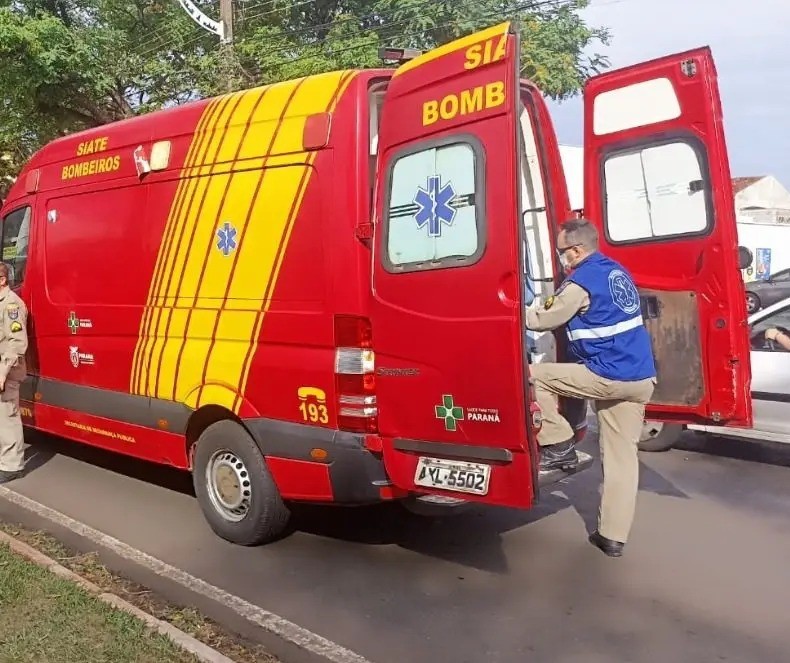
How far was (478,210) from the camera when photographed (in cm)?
378

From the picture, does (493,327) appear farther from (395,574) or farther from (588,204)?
(588,204)

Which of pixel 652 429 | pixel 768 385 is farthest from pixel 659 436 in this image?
pixel 768 385

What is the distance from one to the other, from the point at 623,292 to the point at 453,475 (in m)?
1.42

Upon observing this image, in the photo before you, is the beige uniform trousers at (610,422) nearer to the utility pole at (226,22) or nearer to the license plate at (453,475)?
the license plate at (453,475)

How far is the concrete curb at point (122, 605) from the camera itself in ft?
11.7

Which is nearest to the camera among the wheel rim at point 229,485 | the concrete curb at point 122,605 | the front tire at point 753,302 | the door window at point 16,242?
the concrete curb at point 122,605

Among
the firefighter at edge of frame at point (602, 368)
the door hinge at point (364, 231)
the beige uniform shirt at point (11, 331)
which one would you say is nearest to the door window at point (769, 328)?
the firefighter at edge of frame at point (602, 368)

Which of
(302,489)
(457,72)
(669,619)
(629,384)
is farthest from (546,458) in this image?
(457,72)

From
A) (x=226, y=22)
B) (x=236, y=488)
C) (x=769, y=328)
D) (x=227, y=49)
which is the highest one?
(x=226, y=22)

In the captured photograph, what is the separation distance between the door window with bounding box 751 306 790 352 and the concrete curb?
16.7ft

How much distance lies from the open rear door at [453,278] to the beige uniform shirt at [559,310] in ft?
2.35

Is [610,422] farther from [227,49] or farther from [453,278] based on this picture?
[227,49]

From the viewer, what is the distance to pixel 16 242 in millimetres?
6980

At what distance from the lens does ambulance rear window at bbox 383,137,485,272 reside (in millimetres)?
3803
